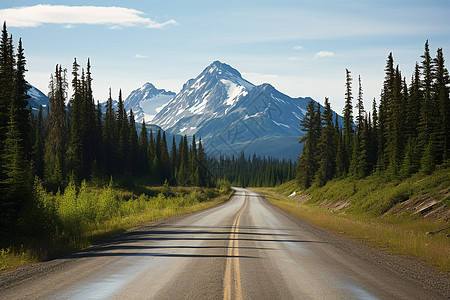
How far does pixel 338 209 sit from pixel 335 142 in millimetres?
27817

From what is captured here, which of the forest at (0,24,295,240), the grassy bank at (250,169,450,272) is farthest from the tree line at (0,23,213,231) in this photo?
the grassy bank at (250,169,450,272)

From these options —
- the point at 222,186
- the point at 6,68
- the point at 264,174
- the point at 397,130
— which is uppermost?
the point at 6,68

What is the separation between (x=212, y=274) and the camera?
983 centimetres

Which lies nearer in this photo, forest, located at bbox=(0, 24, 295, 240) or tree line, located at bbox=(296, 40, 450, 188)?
forest, located at bbox=(0, 24, 295, 240)

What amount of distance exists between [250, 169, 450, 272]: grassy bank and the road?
2202mm

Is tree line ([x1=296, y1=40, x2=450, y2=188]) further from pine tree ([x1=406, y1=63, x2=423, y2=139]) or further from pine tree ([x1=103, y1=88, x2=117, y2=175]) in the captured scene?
pine tree ([x1=103, y1=88, x2=117, y2=175])

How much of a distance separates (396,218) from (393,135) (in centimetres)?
2514

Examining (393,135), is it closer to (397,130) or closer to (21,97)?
(397,130)

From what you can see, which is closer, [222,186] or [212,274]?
[212,274]

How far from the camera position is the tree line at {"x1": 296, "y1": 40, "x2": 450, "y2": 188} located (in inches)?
1559

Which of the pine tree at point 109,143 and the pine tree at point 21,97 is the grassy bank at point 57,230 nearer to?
the pine tree at point 21,97

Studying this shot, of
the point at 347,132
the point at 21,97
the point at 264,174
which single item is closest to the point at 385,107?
the point at 347,132

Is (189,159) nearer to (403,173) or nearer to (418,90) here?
(418,90)

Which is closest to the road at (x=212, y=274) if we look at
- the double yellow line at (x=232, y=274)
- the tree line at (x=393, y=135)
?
the double yellow line at (x=232, y=274)
